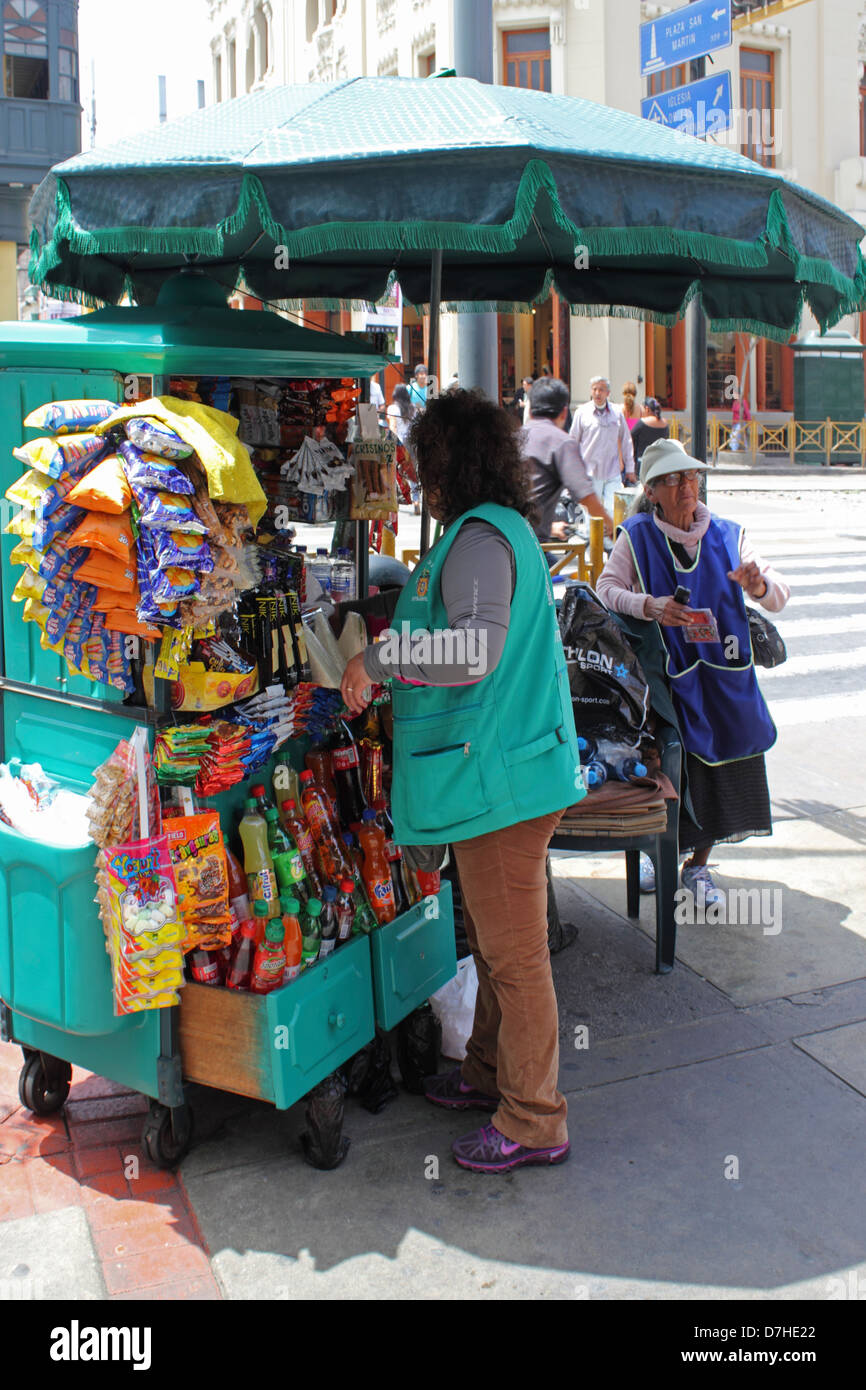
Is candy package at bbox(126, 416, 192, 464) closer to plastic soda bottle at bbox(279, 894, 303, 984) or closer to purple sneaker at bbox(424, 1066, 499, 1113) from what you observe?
plastic soda bottle at bbox(279, 894, 303, 984)

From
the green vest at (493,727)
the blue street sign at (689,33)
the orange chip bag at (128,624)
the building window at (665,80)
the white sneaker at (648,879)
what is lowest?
the white sneaker at (648,879)

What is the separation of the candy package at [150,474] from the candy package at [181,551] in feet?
0.33

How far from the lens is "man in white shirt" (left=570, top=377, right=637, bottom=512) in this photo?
1338 cm

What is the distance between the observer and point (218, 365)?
3.25 m

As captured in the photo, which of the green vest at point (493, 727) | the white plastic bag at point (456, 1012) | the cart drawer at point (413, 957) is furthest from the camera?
the white plastic bag at point (456, 1012)

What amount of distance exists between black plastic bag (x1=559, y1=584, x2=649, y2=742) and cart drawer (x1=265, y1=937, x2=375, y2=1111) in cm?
137

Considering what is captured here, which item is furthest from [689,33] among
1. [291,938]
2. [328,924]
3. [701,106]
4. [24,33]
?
[24,33]

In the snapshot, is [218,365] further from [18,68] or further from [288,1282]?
[18,68]

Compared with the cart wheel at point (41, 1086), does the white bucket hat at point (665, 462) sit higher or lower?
higher

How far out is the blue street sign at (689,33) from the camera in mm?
7297

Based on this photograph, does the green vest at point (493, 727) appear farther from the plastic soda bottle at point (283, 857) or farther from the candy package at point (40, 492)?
the candy package at point (40, 492)

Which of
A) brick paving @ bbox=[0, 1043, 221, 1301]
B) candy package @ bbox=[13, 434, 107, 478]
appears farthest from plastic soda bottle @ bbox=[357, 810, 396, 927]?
candy package @ bbox=[13, 434, 107, 478]

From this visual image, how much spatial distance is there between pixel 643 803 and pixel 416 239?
208cm

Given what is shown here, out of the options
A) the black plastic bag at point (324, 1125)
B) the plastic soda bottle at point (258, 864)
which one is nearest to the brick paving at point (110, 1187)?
the black plastic bag at point (324, 1125)
